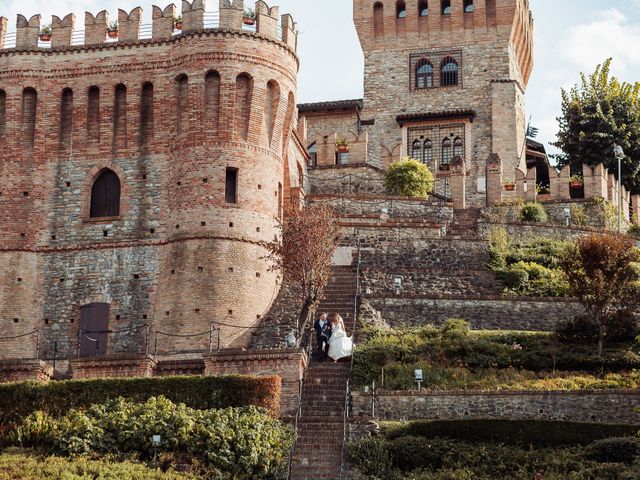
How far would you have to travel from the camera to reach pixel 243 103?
4719cm

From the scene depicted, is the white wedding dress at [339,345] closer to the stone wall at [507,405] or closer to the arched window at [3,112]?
the stone wall at [507,405]

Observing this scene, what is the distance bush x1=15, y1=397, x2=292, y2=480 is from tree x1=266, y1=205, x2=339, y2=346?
717cm

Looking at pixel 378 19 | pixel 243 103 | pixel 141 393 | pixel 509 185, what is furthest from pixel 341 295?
pixel 378 19

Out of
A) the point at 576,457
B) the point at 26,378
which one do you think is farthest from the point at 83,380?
the point at 576,457

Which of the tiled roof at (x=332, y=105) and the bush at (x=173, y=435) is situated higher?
the tiled roof at (x=332, y=105)

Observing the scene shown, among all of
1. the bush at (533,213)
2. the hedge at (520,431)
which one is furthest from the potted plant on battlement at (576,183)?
the hedge at (520,431)

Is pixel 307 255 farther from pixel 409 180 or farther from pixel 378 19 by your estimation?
pixel 378 19

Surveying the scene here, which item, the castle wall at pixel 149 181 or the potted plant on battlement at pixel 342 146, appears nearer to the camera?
the castle wall at pixel 149 181

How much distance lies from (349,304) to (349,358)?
4.80 m

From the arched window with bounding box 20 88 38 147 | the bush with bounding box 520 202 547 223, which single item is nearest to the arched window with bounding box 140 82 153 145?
the arched window with bounding box 20 88 38 147

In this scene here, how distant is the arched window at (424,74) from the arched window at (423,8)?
8.17 ft

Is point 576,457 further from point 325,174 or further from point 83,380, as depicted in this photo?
point 325,174

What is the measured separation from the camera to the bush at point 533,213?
55.7m

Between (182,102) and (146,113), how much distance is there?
5.54 ft
